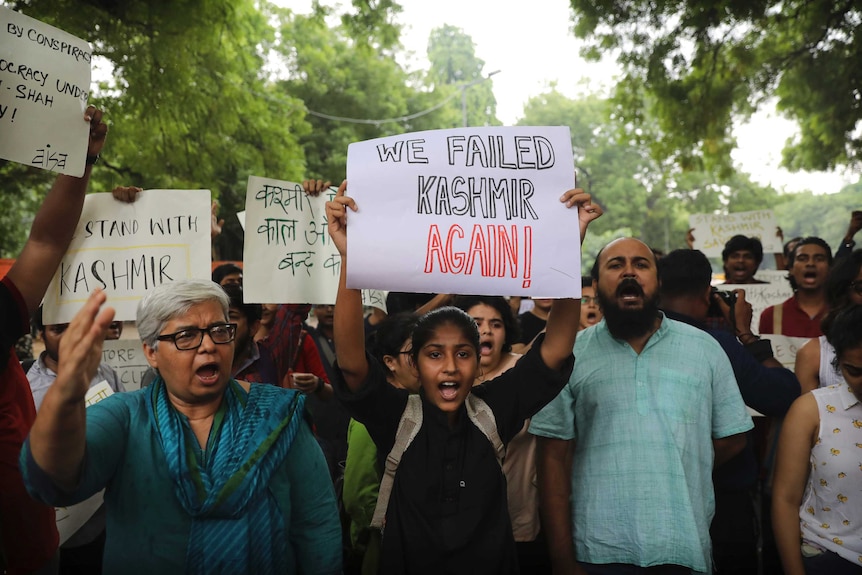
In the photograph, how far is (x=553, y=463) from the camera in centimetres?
298

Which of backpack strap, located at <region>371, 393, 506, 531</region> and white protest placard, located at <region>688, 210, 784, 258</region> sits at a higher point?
white protest placard, located at <region>688, 210, 784, 258</region>

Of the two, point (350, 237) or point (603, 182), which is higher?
point (603, 182)

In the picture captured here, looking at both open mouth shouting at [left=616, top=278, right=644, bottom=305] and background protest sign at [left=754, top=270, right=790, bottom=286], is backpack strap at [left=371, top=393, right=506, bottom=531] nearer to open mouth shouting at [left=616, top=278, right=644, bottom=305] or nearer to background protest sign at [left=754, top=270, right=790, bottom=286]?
open mouth shouting at [left=616, top=278, right=644, bottom=305]

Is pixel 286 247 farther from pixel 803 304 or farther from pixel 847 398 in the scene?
pixel 803 304

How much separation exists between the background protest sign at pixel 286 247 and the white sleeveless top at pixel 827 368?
7.55ft


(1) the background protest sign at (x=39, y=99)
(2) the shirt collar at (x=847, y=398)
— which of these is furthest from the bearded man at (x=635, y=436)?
(1) the background protest sign at (x=39, y=99)

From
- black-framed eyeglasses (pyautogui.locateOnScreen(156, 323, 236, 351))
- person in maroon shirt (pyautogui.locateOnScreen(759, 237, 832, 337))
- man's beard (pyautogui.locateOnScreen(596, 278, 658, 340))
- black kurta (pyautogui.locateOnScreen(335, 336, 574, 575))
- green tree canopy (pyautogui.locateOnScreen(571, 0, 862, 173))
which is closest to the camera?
black-framed eyeglasses (pyautogui.locateOnScreen(156, 323, 236, 351))

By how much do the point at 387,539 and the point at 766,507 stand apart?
2702 mm

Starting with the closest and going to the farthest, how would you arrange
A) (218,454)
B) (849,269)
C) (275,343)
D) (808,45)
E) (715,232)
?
(218,454)
(849,269)
(275,343)
(715,232)
(808,45)

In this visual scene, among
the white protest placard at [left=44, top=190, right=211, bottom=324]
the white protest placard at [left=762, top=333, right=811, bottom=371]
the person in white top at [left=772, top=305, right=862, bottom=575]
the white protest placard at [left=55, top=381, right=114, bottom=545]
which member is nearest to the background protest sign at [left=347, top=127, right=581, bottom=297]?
the person in white top at [left=772, top=305, right=862, bottom=575]

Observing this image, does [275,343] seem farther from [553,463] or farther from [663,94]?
[663,94]

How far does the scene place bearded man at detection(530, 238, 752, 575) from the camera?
2.72 metres

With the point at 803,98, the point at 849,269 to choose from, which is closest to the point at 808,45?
the point at 803,98

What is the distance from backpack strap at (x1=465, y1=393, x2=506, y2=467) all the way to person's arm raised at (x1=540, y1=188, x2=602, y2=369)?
0.91ft
